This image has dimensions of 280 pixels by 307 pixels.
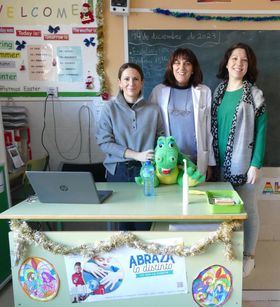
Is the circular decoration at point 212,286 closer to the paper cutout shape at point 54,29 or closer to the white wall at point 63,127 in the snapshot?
the white wall at point 63,127

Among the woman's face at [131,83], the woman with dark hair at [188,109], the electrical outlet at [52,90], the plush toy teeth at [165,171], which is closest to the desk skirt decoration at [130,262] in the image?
the plush toy teeth at [165,171]

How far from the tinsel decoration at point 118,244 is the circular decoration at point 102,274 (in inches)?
2.3

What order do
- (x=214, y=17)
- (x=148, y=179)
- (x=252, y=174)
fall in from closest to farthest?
1. (x=148, y=179)
2. (x=252, y=174)
3. (x=214, y=17)

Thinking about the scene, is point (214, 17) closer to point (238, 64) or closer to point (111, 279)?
point (238, 64)

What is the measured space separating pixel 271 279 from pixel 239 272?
1016 mm

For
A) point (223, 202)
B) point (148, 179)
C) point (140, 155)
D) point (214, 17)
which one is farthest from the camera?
point (214, 17)

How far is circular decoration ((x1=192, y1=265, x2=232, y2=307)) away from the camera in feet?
5.68

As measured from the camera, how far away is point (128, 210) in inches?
66.9

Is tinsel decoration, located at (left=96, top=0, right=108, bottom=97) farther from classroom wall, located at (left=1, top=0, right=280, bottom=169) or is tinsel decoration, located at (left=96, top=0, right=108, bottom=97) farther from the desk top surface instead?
the desk top surface

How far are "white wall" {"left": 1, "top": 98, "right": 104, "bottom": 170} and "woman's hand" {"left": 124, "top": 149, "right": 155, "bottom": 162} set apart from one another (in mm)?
877

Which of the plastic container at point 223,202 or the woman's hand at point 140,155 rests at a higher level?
the woman's hand at point 140,155

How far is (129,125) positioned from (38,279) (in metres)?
1.03

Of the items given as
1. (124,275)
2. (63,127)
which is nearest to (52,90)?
(63,127)

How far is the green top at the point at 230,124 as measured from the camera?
7.28 ft
